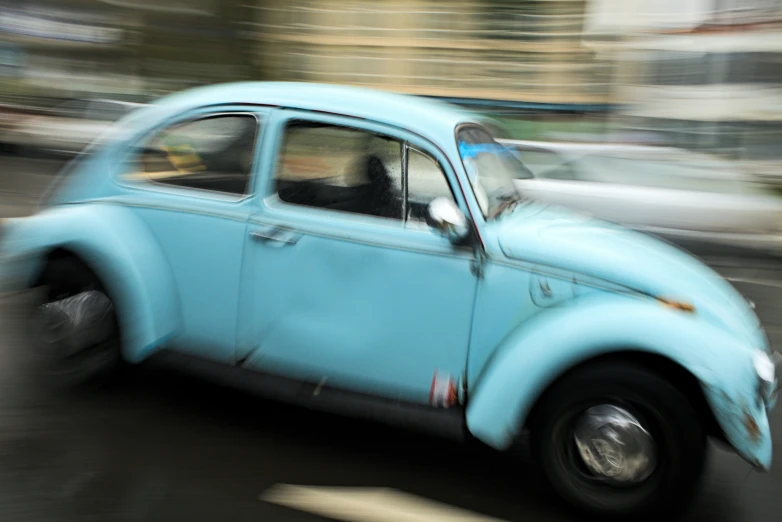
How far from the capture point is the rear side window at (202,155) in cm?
380

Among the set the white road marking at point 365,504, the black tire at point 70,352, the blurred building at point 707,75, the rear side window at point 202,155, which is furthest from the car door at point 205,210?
the blurred building at point 707,75

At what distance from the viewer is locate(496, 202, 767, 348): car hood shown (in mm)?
3225

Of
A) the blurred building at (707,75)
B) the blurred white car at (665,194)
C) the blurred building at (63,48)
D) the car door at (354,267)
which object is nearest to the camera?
the car door at (354,267)

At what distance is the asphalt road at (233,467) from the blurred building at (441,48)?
9.75 metres

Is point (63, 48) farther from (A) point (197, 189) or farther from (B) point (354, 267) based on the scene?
(B) point (354, 267)

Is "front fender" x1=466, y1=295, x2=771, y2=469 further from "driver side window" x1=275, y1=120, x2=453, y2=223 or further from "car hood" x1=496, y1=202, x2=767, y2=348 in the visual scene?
"driver side window" x1=275, y1=120, x2=453, y2=223

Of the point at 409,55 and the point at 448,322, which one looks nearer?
the point at 448,322

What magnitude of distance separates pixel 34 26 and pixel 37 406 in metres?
15.5

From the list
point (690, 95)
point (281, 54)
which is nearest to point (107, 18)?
point (281, 54)

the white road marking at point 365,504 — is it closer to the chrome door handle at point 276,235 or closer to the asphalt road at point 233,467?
the asphalt road at point 233,467

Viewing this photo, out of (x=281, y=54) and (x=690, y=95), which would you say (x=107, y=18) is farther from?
(x=690, y=95)

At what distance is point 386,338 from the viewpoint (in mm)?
3455

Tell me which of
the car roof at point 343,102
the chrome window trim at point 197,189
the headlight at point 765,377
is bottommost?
the headlight at point 765,377

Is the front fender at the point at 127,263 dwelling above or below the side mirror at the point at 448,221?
below
